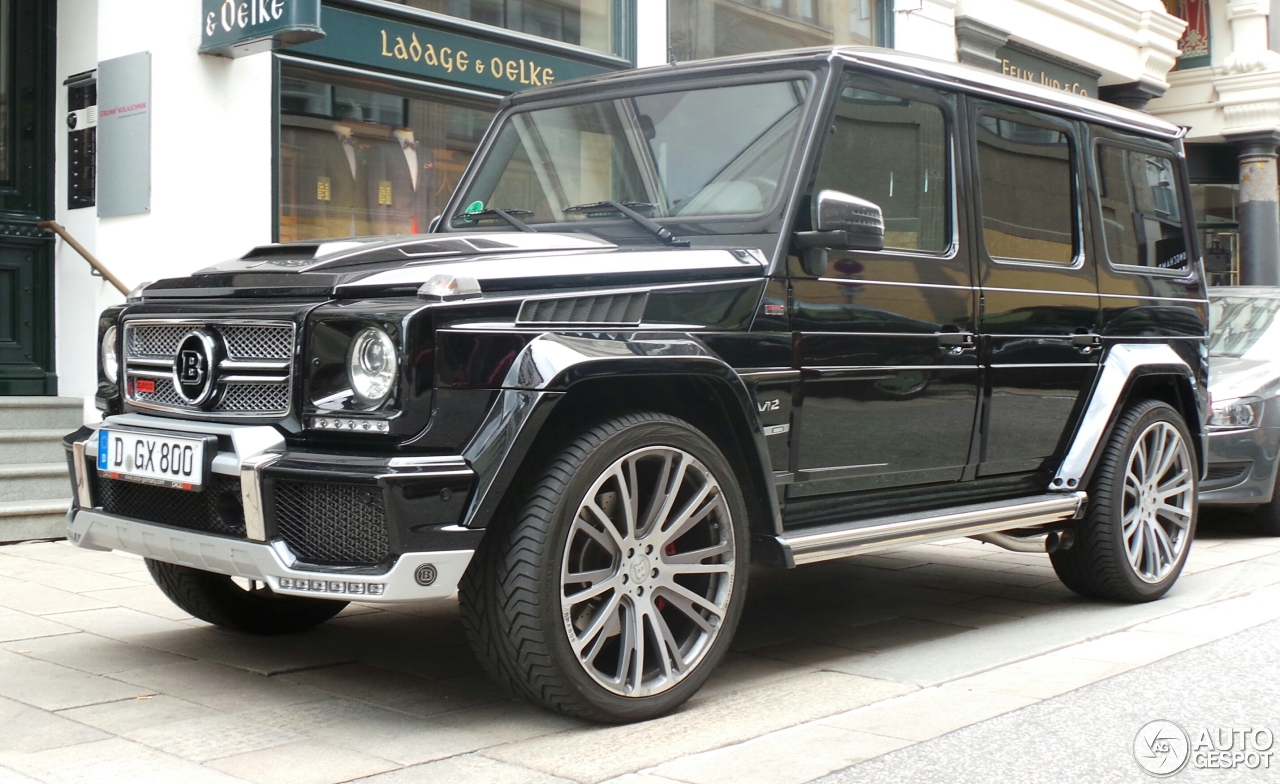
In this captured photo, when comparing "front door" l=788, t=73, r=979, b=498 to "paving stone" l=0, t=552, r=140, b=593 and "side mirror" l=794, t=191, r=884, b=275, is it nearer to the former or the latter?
"side mirror" l=794, t=191, r=884, b=275

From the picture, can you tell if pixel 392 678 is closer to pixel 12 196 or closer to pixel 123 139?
pixel 123 139

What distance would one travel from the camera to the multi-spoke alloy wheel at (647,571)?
3746mm

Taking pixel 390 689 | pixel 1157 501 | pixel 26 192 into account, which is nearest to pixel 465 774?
pixel 390 689

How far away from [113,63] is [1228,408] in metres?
7.10

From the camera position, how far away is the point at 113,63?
8.18 metres

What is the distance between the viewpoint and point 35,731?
3.72 meters

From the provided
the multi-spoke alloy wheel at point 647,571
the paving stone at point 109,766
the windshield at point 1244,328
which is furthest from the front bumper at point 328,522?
the windshield at point 1244,328

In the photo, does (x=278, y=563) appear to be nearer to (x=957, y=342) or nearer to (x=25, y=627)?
(x=25, y=627)

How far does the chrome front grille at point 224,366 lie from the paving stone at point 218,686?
0.87 m

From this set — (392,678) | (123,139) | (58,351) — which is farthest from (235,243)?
(392,678)

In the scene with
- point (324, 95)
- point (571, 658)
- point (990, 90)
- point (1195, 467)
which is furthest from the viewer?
point (324, 95)

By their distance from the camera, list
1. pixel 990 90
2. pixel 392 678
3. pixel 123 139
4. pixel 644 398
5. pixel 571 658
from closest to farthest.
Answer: pixel 571 658 → pixel 644 398 → pixel 392 678 → pixel 990 90 → pixel 123 139

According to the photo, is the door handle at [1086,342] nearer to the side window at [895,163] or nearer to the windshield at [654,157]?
the side window at [895,163]

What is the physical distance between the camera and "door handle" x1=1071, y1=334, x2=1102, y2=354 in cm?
564
